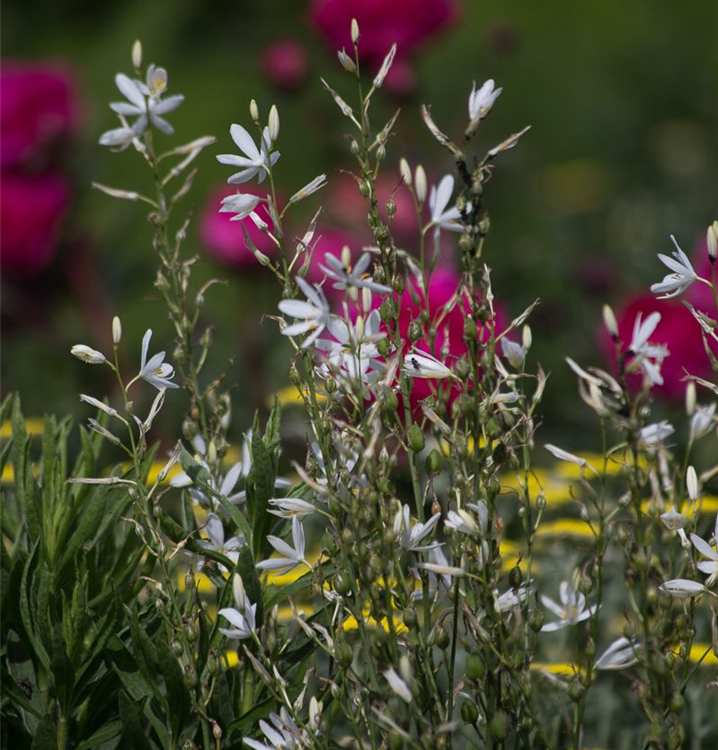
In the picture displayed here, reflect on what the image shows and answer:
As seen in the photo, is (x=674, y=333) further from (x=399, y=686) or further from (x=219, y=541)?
(x=399, y=686)

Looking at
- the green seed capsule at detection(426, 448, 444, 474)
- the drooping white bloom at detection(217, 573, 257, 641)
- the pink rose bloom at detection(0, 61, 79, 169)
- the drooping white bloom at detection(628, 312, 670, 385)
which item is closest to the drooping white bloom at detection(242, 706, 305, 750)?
the drooping white bloom at detection(217, 573, 257, 641)

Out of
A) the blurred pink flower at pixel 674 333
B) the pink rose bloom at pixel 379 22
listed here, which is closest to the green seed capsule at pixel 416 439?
the blurred pink flower at pixel 674 333

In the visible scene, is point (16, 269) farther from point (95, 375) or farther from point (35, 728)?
point (35, 728)

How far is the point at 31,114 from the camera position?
6.53ft

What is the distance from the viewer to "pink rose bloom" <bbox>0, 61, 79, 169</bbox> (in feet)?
6.47

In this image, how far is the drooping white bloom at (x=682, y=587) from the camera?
24.4 inches

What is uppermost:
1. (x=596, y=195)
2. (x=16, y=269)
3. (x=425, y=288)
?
(x=425, y=288)

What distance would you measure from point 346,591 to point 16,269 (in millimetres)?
1476

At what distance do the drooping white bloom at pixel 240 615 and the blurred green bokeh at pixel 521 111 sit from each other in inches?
76.0

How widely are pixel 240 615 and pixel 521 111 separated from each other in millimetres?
3981

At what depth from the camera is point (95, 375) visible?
2.04 meters

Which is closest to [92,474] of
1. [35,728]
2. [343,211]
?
[35,728]

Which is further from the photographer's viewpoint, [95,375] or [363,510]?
[95,375]

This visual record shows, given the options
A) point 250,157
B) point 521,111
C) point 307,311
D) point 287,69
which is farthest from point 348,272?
point 521,111
